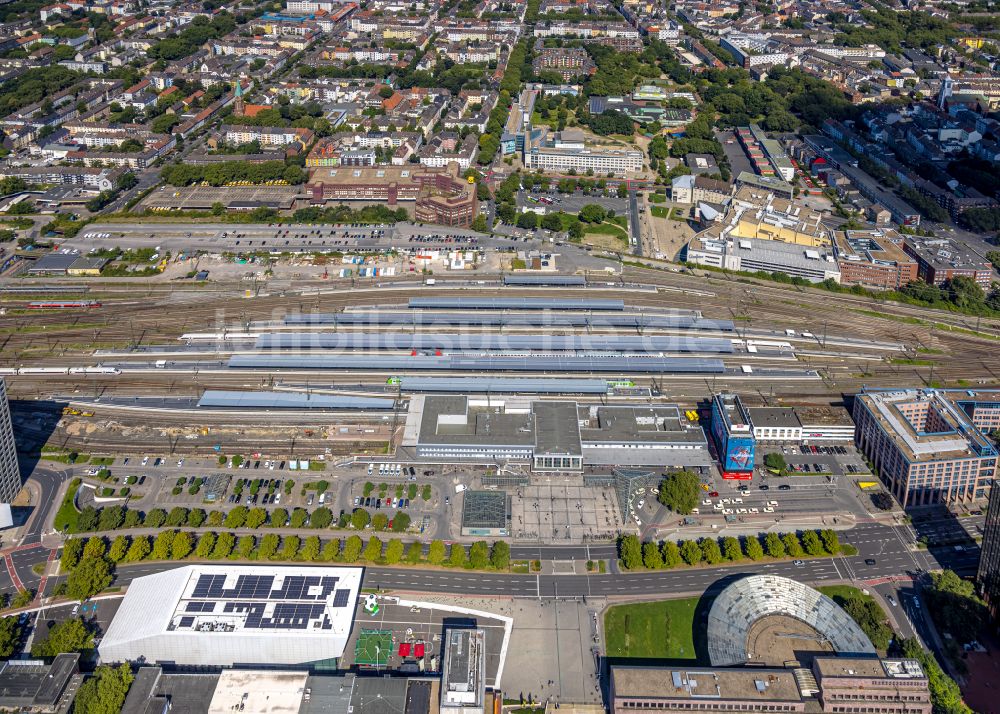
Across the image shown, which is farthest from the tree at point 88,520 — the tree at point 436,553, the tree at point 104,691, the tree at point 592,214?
the tree at point 592,214

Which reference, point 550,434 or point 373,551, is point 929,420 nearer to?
point 550,434

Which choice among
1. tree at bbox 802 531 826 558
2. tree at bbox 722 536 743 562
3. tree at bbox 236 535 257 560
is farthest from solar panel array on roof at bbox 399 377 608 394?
tree at bbox 802 531 826 558

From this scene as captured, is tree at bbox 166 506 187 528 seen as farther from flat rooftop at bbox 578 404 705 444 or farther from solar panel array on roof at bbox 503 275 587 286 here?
solar panel array on roof at bbox 503 275 587 286

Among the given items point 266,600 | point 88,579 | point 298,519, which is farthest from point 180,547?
point 266,600

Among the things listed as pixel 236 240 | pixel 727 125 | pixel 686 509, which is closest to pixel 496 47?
pixel 727 125

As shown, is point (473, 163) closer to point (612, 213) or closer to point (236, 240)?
point (612, 213)

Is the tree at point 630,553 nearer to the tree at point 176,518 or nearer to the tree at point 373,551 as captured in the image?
the tree at point 373,551
